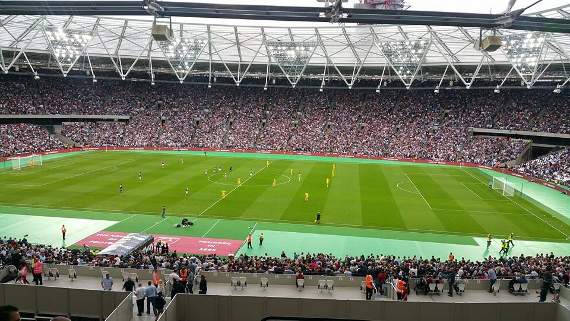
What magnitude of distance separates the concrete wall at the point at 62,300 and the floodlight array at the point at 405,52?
54700 millimetres

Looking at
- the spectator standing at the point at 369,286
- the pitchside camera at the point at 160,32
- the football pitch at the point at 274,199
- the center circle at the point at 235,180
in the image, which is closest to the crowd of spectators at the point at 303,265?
the spectator standing at the point at 369,286

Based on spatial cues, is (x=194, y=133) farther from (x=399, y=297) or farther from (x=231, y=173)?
(x=399, y=297)

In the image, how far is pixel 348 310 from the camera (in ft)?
46.3

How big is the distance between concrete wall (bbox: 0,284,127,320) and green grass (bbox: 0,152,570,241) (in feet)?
50.6

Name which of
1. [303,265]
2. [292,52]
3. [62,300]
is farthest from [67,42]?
[303,265]

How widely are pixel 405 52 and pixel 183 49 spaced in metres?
32.5

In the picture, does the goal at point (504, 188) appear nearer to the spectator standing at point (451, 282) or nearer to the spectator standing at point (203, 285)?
the spectator standing at point (451, 282)

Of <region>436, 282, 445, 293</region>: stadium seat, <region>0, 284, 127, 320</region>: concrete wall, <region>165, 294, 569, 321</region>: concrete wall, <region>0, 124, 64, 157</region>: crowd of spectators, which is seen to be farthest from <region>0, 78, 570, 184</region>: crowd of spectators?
<region>0, 284, 127, 320</region>: concrete wall

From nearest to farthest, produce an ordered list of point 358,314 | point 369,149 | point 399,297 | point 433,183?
point 358,314
point 399,297
point 433,183
point 369,149

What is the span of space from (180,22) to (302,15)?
49.3 m

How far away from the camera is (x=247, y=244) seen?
1086 inches

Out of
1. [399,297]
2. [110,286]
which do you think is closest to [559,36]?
[399,297]

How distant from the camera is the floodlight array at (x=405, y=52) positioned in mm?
61431

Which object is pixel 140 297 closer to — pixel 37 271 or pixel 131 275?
pixel 131 275
